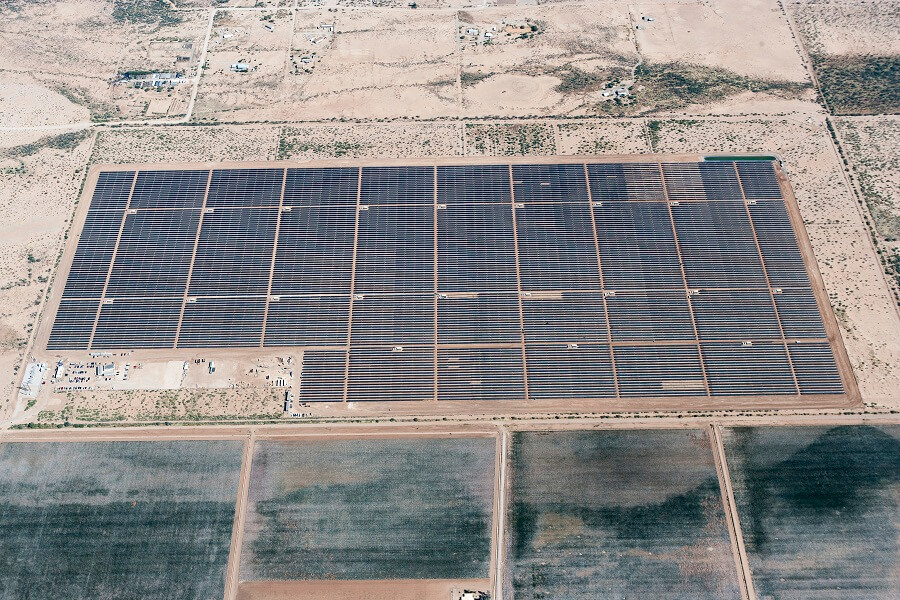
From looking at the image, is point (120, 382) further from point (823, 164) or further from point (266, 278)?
point (823, 164)

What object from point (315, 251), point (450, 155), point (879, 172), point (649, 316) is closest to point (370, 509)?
point (315, 251)

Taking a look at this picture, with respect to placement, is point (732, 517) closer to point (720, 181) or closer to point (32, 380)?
point (720, 181)

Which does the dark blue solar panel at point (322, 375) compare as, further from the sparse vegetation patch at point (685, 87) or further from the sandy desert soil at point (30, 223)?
the sparse vegetation patch at point (685, 87)

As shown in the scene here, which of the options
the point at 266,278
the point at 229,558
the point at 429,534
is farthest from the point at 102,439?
the point at 429,534

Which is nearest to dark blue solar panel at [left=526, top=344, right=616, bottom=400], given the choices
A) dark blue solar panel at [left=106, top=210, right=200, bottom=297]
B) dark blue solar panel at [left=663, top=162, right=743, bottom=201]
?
dark blue solar panel at [left=663, top=162, right=743, bottom=201]

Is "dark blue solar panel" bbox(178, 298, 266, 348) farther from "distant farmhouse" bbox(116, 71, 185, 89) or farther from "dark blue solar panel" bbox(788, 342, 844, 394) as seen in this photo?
"dark blue solar panel" bbox(788, 342, 844, 394)

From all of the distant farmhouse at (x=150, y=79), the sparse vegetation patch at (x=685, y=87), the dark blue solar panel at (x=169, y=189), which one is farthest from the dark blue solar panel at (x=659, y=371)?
the distant farmhouse at (x=150, y=79)

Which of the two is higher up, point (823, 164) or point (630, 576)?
point (823, 164)
